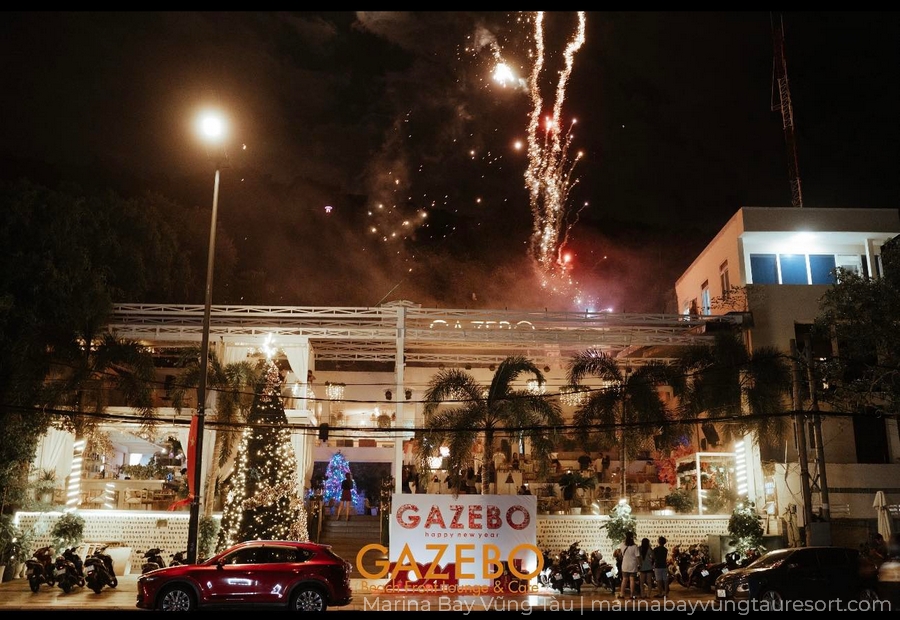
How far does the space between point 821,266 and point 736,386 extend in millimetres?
8269

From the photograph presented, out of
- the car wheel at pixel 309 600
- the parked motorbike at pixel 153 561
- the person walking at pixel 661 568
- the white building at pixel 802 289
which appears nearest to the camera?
the car wheel at pixel 309 600

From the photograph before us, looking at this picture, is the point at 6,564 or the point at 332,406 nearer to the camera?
the point at 6,564

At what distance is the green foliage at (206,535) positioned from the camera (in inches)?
851

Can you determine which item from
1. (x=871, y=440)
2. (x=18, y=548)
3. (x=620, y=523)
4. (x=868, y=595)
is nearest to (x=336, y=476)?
(x=18, y=548)

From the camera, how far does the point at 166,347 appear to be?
27.8 m

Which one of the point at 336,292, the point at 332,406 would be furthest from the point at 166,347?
the point at 336,292

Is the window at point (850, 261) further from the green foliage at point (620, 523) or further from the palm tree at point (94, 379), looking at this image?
the palm tree at point (94, 379)

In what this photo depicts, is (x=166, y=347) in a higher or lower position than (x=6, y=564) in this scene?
higher

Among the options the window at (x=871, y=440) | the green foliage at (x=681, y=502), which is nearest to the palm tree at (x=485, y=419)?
the green foliage at (x=681, y=502)

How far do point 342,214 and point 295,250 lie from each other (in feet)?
28.6

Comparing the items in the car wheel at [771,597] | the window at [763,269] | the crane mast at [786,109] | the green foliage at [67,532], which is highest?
the crane mast at [786,109]

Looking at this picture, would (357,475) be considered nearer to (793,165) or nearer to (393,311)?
(393,311)

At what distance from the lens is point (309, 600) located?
1501 cm

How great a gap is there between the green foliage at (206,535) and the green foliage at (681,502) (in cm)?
1367
